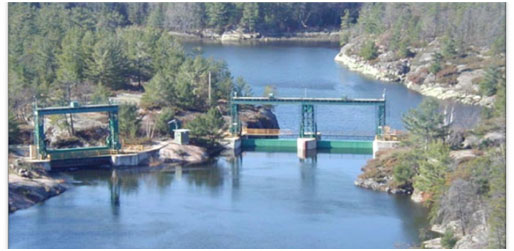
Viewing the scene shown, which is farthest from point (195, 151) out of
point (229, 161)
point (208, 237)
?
point (208, 237)

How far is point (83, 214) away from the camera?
34.5 m

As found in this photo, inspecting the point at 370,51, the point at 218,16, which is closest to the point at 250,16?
the point at 218,16

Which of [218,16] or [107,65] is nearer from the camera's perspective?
[107,65]

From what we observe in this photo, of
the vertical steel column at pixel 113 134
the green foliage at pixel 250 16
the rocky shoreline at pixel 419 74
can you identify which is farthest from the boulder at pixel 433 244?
the green foliage at pixel 250 16

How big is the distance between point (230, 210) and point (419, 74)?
32201 millimetres

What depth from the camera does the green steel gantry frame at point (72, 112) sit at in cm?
4069

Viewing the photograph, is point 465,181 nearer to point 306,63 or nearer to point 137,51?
point 137,51

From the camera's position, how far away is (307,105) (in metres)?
46.3

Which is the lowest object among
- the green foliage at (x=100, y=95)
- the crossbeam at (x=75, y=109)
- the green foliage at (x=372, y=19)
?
the crossbeam at (x=75, y=109)

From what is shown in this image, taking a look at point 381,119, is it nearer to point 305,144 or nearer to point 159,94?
point 305,144

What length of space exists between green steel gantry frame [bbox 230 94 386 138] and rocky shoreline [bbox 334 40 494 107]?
12.5 metres

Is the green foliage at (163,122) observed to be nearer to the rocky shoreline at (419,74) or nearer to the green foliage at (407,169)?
the green foliage at (407,169)

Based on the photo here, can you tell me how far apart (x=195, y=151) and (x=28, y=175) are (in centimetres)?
743

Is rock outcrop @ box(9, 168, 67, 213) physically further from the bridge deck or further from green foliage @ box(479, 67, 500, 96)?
green foliage @ box(479, 67, 500, 96)
